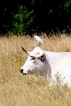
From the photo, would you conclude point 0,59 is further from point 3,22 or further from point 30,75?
point 3,22

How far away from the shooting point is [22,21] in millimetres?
23547

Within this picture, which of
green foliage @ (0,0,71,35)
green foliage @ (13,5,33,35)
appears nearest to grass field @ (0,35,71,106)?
green foliage @ (13,5,33,35)

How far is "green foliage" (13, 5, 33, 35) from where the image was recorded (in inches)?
919

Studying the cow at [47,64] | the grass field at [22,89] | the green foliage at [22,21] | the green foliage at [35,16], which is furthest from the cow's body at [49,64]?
the green foliage at [22,21]

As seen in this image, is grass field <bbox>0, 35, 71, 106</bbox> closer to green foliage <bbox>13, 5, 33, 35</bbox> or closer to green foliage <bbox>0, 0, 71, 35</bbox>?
green foliage <bbox>13, 5, 33, 35</bbox>

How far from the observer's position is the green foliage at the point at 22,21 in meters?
23.3

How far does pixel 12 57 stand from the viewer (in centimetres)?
1096

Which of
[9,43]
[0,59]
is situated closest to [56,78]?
[0,59]

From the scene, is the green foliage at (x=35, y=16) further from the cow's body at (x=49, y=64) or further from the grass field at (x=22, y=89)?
the cow's body at (x=49, y=64)

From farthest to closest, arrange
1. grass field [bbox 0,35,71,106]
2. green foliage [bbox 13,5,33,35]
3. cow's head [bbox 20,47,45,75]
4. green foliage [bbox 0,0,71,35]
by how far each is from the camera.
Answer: green foliage [bbox 0,0,71,35], green foliage [bbox 13,5,33,35], cow's head [bbox 20,47,45,75], grass field [bbox 0,35,71,106]

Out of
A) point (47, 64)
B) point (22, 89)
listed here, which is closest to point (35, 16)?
point (47, 64)

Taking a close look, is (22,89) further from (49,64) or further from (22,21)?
(22,21)

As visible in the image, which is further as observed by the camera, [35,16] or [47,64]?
[35,16]

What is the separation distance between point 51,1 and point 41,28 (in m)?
1.77
